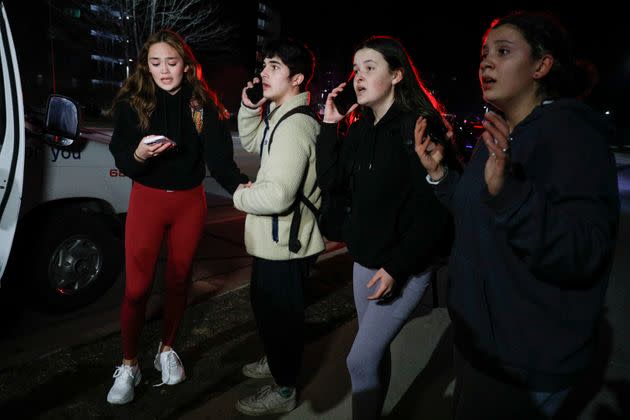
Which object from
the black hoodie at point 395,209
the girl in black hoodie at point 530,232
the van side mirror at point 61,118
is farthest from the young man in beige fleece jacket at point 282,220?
the van side mirror at point 61,118

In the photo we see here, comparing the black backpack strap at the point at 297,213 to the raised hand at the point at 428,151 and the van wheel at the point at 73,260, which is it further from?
the van wheel at the point at 73,260

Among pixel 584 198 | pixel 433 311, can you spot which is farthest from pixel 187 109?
pixel 433 311

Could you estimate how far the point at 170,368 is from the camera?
283cm

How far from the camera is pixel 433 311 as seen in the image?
401 centimetres

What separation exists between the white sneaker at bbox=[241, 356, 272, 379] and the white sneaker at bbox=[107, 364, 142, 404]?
2.37 ft

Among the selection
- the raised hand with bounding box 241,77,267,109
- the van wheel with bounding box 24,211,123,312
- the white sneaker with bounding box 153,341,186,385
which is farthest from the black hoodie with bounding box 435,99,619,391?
the van wheel with bounding box 24,211,123,312

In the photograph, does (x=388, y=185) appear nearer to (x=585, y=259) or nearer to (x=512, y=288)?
(x=512, y=288)

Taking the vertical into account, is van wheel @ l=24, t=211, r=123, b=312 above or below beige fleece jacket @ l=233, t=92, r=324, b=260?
below

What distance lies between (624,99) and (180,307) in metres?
58.9

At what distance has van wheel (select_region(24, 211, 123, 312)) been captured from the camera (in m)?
3.56

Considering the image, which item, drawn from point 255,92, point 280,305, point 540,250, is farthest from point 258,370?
point 540,250

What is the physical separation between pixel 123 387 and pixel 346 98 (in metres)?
2.08

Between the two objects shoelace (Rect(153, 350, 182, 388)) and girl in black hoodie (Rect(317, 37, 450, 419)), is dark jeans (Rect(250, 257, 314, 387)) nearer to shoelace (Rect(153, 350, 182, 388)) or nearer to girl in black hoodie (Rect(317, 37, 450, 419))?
girl in black hoodie (Rect(317, 37, 450, 419))

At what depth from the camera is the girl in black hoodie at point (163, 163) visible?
251cm
